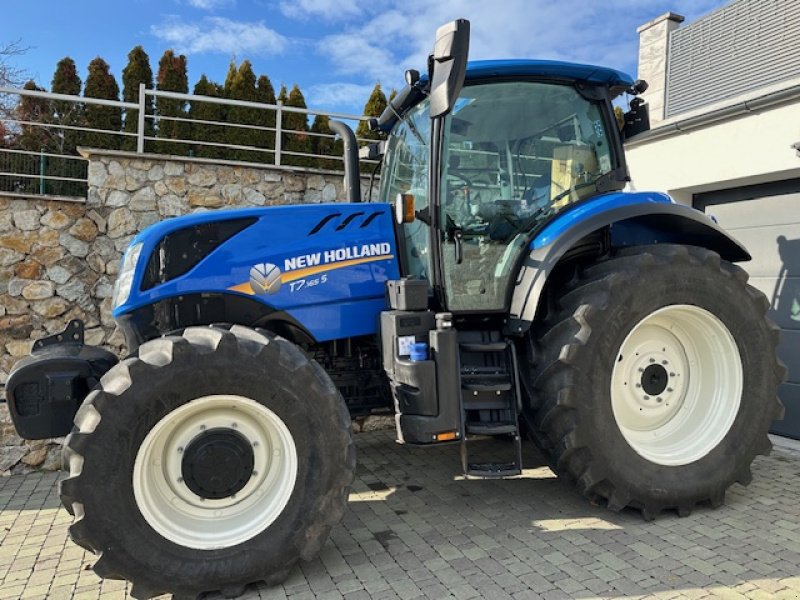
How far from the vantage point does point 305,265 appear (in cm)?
327

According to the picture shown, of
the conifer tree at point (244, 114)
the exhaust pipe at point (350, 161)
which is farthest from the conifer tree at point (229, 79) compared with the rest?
the exhaust pipe at point (350, 161)

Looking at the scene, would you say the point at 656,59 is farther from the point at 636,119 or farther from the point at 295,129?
the point at 295,129

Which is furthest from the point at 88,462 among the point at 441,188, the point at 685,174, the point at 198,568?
the point at 685,174

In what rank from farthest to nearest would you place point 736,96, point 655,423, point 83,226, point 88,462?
point 736,96 → point 83,226 → point 655,423 → point 88,462

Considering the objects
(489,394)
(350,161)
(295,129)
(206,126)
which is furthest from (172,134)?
(489,394)

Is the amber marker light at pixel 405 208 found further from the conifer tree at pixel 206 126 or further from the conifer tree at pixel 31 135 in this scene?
the conifer tree at pixel 206 126

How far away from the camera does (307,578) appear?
2773 millimetres

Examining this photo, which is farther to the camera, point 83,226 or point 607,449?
point 83,226

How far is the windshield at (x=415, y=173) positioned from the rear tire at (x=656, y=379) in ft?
2.80

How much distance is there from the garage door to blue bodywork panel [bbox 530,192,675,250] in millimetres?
2043

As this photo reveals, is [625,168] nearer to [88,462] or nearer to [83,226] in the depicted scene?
[88,462]

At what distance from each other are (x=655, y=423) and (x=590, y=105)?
209 cm

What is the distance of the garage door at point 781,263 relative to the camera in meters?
4.86

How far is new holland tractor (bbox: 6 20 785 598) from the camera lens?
2.64 meters
